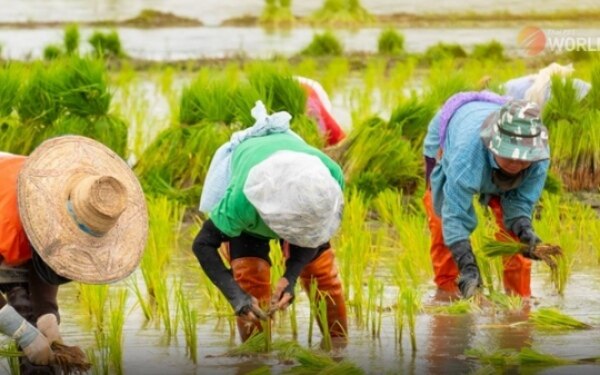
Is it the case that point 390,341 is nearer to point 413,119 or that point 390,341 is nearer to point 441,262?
point 441,262

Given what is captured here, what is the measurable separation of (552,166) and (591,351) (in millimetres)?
3547

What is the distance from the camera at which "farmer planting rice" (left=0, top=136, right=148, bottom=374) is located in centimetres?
463

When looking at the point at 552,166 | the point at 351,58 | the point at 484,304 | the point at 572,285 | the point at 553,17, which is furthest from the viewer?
A: the point at 553,17

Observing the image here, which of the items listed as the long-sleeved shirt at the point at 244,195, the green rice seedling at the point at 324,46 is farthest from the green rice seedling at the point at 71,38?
the long-sleeved shirt at the point at 244,195

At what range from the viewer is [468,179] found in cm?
577

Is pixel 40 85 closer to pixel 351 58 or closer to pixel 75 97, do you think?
pixel 75 97

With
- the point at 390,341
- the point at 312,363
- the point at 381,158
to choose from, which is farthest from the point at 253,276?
the point at 381,158

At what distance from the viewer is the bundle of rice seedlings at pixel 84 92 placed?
8.95 meters

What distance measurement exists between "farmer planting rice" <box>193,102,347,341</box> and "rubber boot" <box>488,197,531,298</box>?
93 cm

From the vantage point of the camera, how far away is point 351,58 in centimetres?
1681

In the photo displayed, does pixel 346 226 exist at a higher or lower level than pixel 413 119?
lower

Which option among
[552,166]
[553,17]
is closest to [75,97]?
[552,166]
